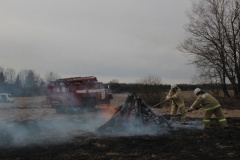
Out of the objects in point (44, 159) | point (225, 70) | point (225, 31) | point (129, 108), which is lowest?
point (44, 159)

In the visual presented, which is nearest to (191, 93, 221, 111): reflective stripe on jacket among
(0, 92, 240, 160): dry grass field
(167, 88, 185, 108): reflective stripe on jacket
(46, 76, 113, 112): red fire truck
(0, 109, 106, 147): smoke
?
(0, 92, 240, 160): dry grass field

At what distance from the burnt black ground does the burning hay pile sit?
121cm

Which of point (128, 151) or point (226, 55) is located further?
point (226, 55)

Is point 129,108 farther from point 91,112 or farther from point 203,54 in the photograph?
point 203,54

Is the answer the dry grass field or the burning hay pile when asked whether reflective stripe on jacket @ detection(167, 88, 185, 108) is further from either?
the burning hay pile

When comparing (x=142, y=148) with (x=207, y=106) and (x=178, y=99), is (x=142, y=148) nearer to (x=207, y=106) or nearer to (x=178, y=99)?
(x=207, y=106)

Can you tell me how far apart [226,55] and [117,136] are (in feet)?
72.0

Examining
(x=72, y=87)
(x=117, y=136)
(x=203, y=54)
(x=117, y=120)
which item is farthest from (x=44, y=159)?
(x=203, y=54)

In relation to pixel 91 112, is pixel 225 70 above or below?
above

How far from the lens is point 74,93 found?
22.2 meters

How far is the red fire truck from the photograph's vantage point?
866 inches

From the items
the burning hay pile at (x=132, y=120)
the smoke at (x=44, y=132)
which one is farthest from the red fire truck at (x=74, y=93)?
the burning hay pile at (x=132, y=120)

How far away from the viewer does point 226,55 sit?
104 feet

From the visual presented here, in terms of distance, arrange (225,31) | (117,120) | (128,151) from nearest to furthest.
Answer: (128,151)
(117,120)
(225,31)
